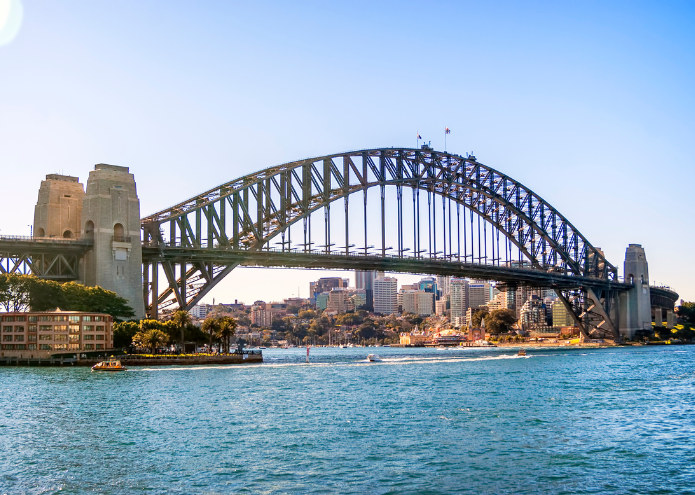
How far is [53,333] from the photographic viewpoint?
7069 centimetres

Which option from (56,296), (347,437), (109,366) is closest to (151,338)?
(109,366)

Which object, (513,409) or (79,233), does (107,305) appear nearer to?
(79,233)

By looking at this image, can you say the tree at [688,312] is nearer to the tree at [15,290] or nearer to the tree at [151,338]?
the tree at [151,338]

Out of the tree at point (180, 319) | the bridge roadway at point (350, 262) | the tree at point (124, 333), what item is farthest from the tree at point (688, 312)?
the tree at point (124, 333)

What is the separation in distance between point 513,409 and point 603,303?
105255mm

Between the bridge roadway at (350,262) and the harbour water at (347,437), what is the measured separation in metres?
25.7

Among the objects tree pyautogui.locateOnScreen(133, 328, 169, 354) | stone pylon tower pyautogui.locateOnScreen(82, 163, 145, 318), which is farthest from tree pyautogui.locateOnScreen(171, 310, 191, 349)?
stone pylon tower pyautogui.locateOnScreen(82, 163, 145, 318)

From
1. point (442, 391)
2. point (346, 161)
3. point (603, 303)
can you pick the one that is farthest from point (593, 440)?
point (603, 303)

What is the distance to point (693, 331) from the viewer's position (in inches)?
6471

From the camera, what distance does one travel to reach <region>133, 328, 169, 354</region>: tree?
233ft

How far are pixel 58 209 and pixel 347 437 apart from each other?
58496 mm

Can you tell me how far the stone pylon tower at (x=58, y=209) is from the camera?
79.9 metres

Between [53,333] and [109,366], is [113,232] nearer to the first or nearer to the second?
[53,333]

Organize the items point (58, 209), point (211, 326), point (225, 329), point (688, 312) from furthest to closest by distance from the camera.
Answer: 1. point (688, 312)
2. point (211, 326)
3. point (225, 329)
4. point (58, 209)
